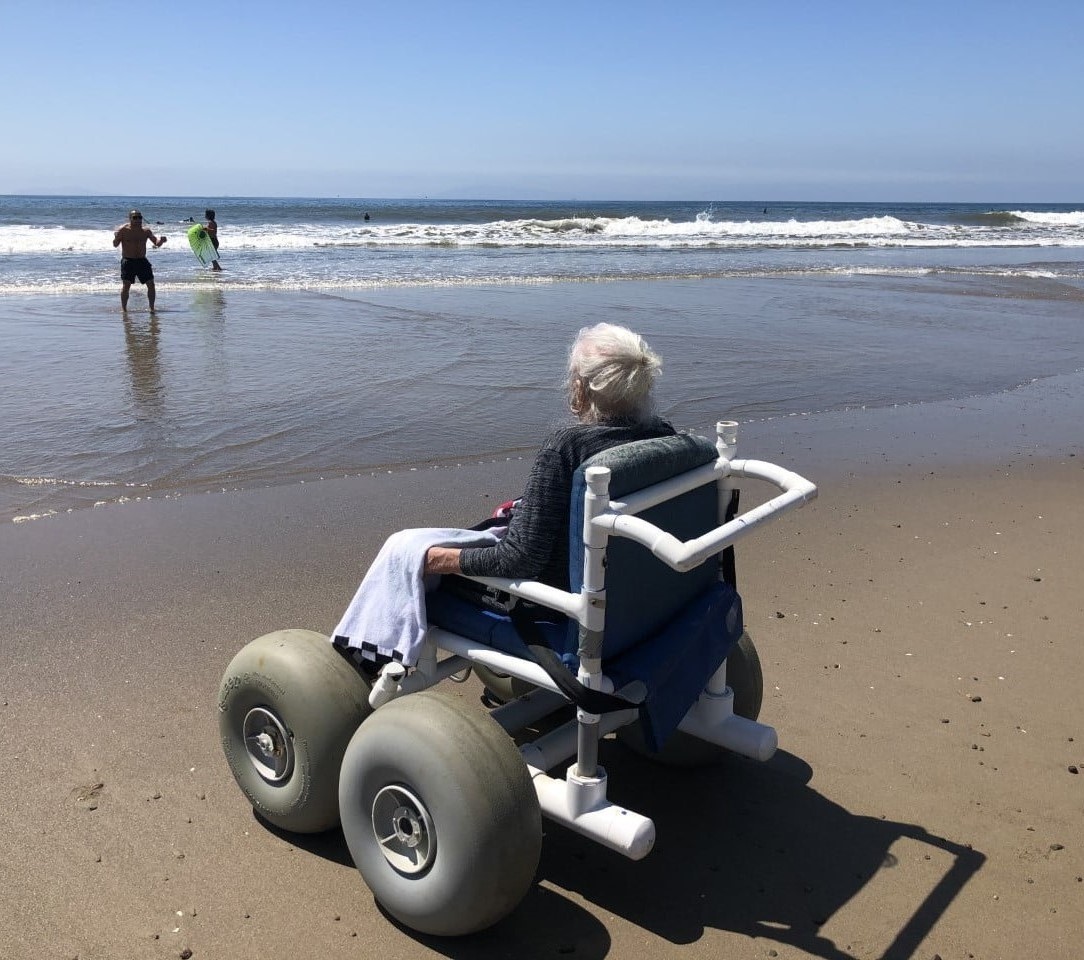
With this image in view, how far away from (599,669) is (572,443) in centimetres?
65

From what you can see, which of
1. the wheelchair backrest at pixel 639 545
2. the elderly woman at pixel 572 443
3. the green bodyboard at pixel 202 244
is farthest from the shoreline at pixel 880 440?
the green bodyboard at pixel 202 244

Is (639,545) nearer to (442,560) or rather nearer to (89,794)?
(442,560)

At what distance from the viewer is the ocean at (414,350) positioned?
26.8 ft

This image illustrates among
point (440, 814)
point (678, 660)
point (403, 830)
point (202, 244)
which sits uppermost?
point (202, 244)

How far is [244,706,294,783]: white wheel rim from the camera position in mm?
3391

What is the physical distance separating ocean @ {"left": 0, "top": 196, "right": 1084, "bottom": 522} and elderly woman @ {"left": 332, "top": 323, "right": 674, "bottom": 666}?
13.2ft

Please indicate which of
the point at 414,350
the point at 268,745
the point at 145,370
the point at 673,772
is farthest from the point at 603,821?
the point at 414,350

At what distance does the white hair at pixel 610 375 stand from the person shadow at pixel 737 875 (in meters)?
1.43

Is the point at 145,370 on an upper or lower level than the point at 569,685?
lower

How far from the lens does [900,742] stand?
13.1ft

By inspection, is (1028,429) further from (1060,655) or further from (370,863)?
(370,863)

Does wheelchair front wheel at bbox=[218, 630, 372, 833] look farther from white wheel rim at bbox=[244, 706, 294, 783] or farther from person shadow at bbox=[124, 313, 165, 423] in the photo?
person shadow at bbox=[124, 313, 165, 423]

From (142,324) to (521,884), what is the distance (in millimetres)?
13800

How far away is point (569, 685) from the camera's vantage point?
2.90m
